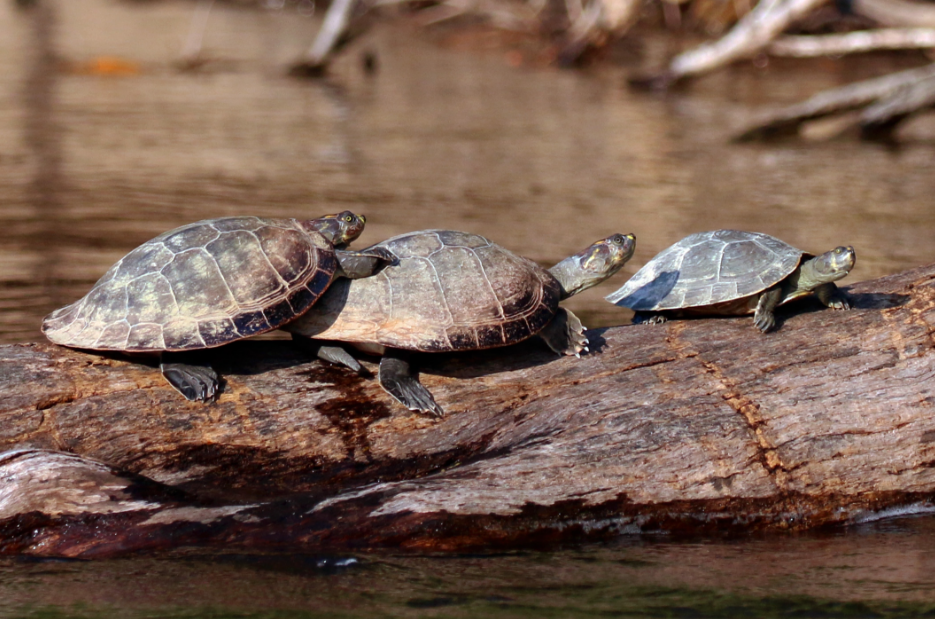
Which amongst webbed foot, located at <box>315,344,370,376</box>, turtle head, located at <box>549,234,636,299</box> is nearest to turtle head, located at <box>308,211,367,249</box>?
webbed foot, located at <box>315,344,370,376</box>

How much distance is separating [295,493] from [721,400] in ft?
6.11

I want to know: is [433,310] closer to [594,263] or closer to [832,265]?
[594,263]

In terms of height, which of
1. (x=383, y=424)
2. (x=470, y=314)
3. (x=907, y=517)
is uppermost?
(x=470, y=314)

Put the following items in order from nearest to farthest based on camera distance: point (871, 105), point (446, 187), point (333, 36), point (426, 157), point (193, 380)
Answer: point (193, 380) < point (446, 187) < point (426, 157) < point (871, 105) < point (333, 36)

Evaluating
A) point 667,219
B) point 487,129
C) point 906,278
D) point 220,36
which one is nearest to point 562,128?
point 487,129

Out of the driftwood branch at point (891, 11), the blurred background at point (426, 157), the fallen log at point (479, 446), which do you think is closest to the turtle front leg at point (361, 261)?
the fallen log at point (479, 446)

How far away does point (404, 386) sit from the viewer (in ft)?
14.5

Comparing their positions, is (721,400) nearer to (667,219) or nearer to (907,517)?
(907,517)

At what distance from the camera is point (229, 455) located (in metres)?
4.20

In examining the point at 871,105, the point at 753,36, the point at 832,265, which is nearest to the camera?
the point at 832,265

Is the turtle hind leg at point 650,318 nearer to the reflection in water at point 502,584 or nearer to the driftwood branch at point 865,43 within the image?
the reflection in water at point 502,584

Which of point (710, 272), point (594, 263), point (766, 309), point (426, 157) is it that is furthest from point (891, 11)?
point (594, 263)

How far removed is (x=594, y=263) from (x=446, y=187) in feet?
22.5

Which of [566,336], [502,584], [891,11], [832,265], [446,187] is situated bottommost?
[502,584]
